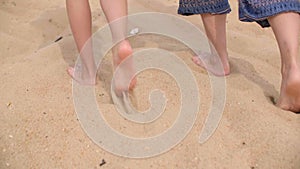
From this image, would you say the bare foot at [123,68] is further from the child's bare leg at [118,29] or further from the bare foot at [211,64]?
the bare foot at [211,64]

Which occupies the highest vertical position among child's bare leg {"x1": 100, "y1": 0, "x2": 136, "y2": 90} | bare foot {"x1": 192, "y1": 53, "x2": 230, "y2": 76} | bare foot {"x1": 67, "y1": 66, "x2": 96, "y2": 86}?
child's bare leg {"x1": 100, "y1": 0, "x2": 136, "y2": 90}

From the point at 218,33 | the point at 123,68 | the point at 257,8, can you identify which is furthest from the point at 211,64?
the point at 123,68

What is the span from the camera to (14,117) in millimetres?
1289

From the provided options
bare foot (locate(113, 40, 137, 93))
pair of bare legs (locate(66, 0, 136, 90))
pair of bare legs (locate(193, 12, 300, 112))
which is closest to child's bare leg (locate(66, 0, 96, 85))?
pair of bare legs (locate(66, 0, 136, 90))

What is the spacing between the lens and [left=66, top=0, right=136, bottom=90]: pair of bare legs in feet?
4.34

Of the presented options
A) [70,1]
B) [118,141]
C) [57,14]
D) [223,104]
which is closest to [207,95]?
[223,104]

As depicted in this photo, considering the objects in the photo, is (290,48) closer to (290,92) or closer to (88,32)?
(290,92)

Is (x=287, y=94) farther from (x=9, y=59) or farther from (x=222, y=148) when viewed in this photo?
(x=9, y=59)

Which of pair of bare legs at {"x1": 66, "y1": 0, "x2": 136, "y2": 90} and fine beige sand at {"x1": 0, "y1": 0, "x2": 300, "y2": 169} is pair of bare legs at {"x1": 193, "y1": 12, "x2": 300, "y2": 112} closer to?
fine beige sand at {"x1": 0, "y1": 0, "x2": 300, "y2": 169}

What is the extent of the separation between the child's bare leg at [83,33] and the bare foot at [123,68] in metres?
0.16

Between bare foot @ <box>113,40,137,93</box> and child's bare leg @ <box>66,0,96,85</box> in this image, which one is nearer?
bare foot @ <box>113,40,137,93</box>

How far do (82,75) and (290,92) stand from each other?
28.4 inches

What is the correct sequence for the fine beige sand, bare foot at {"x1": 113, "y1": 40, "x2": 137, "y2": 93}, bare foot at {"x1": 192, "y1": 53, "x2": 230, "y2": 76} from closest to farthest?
1. the fine beige sand
2. bare foot at {"x1": 113, "y1": 40, "x2": 137, "y2": 93}
3. bare foot at {"x1": 192, "y1": 53, "x2": 230, "y2": 76}

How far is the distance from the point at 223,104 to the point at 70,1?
627 mm
